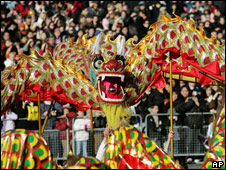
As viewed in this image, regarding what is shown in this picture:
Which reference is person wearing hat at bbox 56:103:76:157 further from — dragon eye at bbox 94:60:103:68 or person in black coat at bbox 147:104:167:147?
dragon eye at bbox 94:60:103:68

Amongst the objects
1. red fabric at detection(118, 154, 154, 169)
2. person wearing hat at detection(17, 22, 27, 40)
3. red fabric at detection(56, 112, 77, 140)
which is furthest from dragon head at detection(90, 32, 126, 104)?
person wearing hat at detection(17, 22, 27, 40)

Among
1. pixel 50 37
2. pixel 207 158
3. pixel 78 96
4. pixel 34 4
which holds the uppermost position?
pixel 34 4

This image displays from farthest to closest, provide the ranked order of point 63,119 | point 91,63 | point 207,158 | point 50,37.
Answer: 1. point 50,37
2. point 63,119
3. point 91,63
4. point 207,158

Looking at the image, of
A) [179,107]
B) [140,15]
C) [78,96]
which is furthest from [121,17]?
[78,96]

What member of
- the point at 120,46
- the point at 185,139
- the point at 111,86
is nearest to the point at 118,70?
the point at 111,86

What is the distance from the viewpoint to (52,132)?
1152 centimetres

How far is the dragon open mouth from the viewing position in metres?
9.06

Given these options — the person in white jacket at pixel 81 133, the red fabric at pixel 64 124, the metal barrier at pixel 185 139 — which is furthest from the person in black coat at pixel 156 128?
the red fabric at pixel 64 124

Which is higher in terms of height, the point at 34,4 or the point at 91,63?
the point at 34,4

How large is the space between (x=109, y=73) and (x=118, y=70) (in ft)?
0.44

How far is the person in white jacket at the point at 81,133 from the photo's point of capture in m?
11.4

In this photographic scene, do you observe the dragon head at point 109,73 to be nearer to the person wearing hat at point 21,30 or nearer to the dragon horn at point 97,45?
the dragon horn at point 97,45

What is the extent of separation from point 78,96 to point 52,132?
1768 millimetres

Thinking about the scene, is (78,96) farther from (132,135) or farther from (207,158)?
(132,135)
